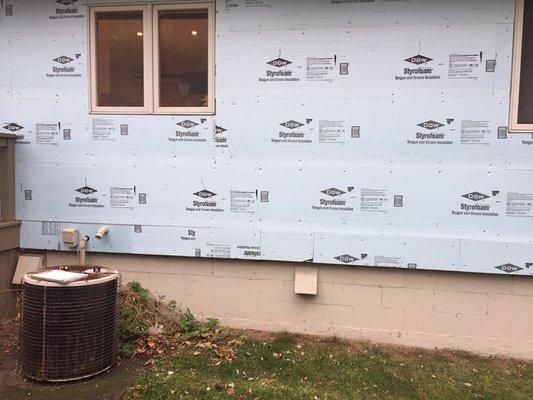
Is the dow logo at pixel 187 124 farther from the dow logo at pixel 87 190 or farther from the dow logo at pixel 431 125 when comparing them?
the dow logo at pixel 431 125

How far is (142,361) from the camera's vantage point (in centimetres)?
404

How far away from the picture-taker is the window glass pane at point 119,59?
4812 mm

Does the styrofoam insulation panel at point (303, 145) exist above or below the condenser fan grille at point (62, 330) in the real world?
above

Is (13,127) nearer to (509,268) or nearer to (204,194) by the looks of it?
(204,194)

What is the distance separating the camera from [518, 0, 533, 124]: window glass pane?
→ 4246mm

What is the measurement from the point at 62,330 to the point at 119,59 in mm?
2689

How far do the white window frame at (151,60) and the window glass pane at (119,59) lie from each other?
6 cm

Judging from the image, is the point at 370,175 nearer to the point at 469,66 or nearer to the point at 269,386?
the point at 469,66

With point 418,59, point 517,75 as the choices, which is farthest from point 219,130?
point 517,75

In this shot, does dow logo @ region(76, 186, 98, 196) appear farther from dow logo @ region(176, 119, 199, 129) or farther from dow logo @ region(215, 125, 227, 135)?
dow logo @ region(215, 125, 227, 135)

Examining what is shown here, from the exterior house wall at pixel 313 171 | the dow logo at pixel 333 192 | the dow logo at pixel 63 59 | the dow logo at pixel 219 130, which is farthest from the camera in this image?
the dow logo at pixel 63 59

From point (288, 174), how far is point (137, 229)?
159 cm

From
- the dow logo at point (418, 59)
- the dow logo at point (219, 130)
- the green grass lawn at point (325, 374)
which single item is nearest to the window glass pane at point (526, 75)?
the dow logo at point (418, 59)

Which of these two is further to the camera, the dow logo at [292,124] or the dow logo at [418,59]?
the dow logo at [292,124]
